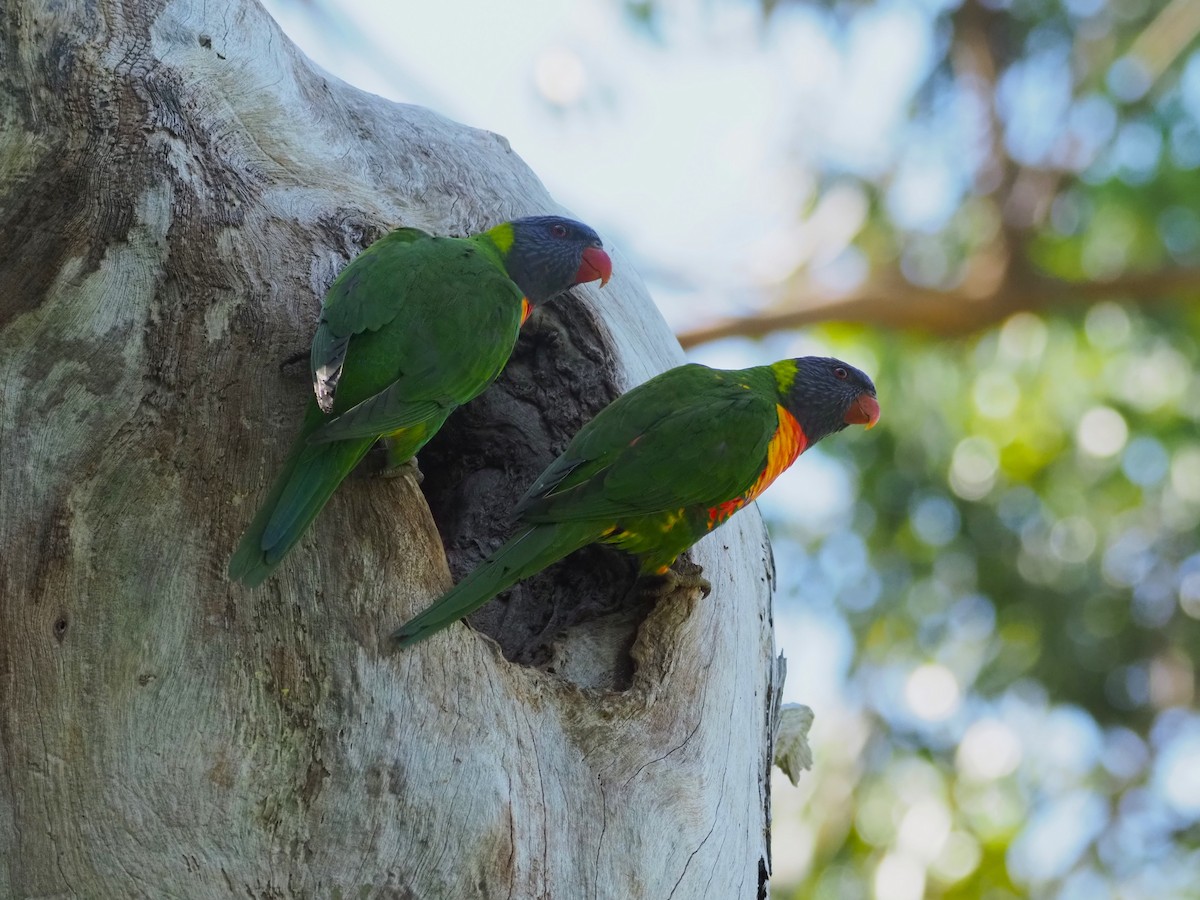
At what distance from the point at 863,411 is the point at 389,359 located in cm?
174

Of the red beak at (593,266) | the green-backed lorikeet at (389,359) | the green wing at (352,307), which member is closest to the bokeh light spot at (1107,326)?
the red beak at (593,266)

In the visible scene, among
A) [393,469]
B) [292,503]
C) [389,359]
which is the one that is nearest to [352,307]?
[389,359]

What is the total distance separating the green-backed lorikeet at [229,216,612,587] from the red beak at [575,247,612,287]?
27 centimetres

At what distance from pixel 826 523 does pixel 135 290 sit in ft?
19.4

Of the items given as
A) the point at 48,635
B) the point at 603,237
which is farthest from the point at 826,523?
the point at 48,635

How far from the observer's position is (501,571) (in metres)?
2.46

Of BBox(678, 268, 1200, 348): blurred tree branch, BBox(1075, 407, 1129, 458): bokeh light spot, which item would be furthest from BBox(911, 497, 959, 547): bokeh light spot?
BBox(678, 268, 1200, 348): blurred tree branch

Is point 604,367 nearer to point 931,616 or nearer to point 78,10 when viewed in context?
point 78,10

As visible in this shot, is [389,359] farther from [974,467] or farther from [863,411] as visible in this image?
[974,467]

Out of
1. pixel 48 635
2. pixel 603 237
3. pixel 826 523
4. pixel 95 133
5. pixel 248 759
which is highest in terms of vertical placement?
pixel 603 237

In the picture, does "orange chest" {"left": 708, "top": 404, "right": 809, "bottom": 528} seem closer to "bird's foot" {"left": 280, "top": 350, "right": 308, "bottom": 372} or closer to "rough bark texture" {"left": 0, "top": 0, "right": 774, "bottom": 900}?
"rough bark texture" {"left": 0, "top": 0, "right": 774, "bottom": 900}

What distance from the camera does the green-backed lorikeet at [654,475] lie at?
104 inches

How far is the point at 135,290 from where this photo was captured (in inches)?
101

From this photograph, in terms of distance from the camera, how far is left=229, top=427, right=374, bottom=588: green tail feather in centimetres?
220
